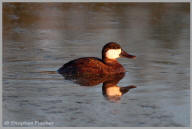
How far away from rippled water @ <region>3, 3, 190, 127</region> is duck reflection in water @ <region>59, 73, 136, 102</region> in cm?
12

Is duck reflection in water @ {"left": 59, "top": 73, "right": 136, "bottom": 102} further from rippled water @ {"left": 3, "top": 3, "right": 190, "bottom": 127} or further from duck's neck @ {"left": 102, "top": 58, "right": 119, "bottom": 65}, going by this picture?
duck's neck @ {"left": 102, "top": 58, "right": 119, "bottom": 65}

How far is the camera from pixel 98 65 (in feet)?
31.0

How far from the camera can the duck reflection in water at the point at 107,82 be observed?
7701 mm

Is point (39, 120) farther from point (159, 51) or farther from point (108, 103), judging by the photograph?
point (159, 51)

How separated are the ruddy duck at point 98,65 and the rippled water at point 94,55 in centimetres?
28

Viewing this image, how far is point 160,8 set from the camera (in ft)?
56.9

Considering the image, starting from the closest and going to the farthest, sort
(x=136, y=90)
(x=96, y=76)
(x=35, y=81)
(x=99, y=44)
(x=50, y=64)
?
(x=136, y=90)
(x=35, y=81)
(x=96, y=76)
(x=50, y=64)
(x=99, y=44)

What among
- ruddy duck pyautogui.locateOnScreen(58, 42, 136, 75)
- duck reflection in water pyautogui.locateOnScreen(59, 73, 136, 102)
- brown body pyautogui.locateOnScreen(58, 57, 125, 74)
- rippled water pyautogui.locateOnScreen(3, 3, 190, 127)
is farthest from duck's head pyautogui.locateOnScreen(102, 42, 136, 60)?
duck reflection in water pyautogui.locateOnScreen(59, 73, 136, 102)

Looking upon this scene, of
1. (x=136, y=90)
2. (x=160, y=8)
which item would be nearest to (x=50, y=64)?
(x=136, y=90)

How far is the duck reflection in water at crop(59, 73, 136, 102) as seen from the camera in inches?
303

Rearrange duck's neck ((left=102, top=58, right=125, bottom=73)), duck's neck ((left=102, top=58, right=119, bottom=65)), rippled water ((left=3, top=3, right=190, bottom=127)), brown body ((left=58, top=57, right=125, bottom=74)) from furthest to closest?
duck's neck ((left=102, top=58, right=119, bottom=65))
duck's neck ((left=102, top=58, right=125, bottom=73))
brown body ((left=58, top=57, right=125, bottom=74))
rippled water ((left=3, top=3, right=190, bottom=127))

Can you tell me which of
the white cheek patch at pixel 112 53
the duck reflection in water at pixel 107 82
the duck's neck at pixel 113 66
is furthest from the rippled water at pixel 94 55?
the white cheek patch at pixel 112 53

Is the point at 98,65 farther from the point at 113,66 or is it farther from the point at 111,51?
the point at 111,51

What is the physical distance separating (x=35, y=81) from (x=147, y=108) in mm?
2635
